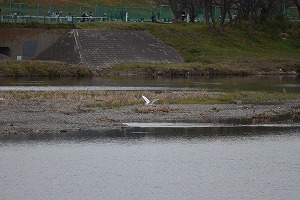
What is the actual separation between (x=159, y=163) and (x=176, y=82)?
38224 mm

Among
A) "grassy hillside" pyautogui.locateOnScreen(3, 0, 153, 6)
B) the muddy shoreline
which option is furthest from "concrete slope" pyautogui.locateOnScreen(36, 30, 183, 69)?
the muddy shoreline

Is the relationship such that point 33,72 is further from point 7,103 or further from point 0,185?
point 0,185

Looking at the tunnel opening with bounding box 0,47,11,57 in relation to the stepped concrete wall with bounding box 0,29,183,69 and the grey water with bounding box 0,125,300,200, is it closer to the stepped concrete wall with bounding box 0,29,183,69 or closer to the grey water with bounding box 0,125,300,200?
the stepped concrete wall with bounding box 0,29,183,69

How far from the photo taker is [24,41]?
8606 cm

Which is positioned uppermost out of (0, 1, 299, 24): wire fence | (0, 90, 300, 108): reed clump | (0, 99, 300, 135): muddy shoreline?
(0, 1, 299, 24): wire fence

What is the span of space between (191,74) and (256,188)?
178 ft

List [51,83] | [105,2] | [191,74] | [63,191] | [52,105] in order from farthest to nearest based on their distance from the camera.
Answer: [105,2]
[191,74]
[51,83]
[52,105]
[63,191]

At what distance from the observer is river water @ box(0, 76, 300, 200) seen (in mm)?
28094

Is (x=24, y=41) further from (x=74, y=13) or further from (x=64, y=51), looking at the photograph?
(x=74, y=13)

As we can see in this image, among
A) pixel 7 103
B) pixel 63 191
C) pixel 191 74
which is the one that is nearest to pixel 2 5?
pixel 191 74

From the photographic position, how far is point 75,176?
3002cm

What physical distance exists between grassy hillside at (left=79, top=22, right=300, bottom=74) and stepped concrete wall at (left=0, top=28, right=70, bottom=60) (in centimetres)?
589

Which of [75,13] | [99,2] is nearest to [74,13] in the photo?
[75,13]

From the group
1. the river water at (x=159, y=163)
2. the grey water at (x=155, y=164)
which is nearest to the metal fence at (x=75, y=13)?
the river water at (x=159, y=163)
